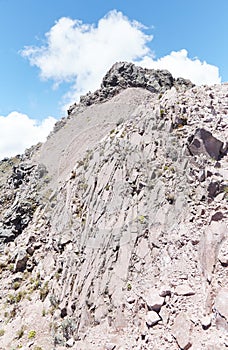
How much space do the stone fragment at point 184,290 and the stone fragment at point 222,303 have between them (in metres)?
1.14

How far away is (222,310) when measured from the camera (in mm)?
9797

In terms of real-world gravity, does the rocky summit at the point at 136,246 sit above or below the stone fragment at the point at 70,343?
above

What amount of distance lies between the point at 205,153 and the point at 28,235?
14724 mm

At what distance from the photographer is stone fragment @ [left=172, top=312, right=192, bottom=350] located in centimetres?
994

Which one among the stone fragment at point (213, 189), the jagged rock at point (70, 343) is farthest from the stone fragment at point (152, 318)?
the stone fragment at point (213, 189)

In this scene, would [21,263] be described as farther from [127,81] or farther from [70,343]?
[127,81]

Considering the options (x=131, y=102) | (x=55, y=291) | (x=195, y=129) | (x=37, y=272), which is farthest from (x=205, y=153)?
(x=131, y=102)

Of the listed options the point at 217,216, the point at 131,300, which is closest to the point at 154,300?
the point at 131,300

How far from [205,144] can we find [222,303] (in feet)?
28.3

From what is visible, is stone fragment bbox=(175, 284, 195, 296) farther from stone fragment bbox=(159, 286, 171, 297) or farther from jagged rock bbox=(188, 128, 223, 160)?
jagged rock bbox=(188, 128, 223, 160)

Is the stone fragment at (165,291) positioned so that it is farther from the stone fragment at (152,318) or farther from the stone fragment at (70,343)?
the stone fragment at (70,343)

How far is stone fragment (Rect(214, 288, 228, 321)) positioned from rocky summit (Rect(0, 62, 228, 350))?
39 mm

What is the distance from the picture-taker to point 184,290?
37.2 ft

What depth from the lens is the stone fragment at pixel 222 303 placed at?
9.74 metres
